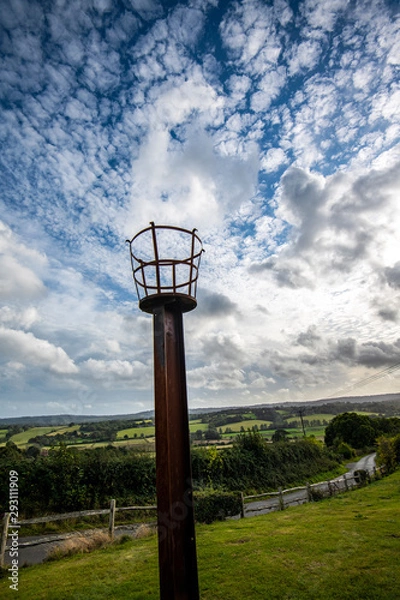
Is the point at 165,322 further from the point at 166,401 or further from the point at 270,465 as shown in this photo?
the point at 270,465

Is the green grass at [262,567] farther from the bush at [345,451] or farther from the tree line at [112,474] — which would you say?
the bush at [345,451]

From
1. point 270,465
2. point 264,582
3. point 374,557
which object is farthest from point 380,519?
point 270,465

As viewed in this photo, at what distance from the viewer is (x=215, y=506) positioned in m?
16.1

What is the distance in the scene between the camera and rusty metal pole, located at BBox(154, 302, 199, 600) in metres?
3.04

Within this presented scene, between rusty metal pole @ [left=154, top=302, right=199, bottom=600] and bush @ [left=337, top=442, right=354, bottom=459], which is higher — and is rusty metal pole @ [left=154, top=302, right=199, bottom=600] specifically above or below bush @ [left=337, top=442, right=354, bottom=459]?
above

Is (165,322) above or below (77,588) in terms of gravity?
above

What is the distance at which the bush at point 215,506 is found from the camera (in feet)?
50.7

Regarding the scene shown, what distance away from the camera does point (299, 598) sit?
18.5ft

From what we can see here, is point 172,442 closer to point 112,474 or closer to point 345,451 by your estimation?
point 112,474

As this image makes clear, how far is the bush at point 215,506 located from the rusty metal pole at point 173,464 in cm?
1423

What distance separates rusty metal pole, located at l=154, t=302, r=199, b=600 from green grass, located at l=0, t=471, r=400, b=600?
13.6 feet

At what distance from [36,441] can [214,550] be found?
27948 mm

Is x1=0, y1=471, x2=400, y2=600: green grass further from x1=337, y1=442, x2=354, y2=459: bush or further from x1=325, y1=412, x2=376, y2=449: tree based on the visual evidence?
x1=325, y1=412, x2=376, y2=449: tree

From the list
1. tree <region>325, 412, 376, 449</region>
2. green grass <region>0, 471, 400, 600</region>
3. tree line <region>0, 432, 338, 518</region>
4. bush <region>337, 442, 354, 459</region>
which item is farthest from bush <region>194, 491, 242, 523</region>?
tree <region>325, 412, 376, 449</region>
